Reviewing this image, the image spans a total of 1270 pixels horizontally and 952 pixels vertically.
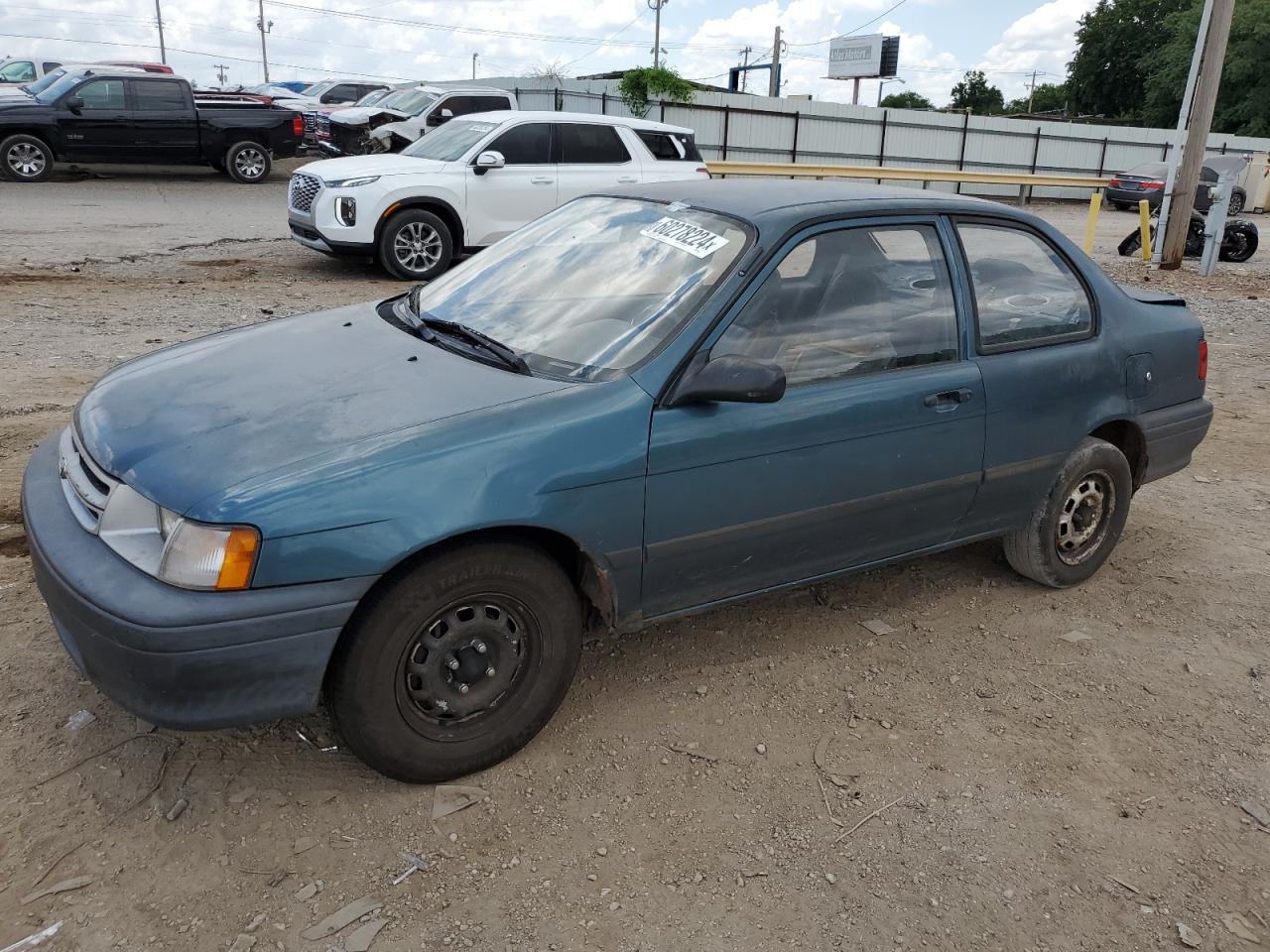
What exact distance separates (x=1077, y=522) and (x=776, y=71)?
56895 millimetres

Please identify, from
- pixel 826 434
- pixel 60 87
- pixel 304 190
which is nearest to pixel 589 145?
pixel 304 190

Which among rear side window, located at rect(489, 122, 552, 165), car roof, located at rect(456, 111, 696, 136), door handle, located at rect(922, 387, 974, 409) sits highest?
car roof, located at rect(456, 111, 696, 136)

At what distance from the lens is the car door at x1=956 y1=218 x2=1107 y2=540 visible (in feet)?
12.3

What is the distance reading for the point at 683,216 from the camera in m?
3.56

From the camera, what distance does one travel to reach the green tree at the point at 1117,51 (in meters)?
65.7

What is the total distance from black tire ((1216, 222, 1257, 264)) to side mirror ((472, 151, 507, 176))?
39.4 feet

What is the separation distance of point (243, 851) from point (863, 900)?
163cm

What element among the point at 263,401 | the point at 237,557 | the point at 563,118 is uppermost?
the point at 563,118

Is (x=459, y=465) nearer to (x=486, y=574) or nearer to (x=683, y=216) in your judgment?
(x=486, y=574)

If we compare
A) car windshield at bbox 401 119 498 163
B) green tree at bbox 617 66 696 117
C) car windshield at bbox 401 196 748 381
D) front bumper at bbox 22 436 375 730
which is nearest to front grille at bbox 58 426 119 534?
front bumper at bbox 22 436 375 730

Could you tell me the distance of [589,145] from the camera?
11594 millimetres

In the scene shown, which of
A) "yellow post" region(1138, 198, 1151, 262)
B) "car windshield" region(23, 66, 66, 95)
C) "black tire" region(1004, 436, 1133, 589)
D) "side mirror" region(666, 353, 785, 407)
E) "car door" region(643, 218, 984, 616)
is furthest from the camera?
"car windshield" region(23, 66, 66, 95)

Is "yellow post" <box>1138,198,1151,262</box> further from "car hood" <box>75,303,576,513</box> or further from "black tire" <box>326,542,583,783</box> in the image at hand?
"black tire" <box>326,542,583,783</box>

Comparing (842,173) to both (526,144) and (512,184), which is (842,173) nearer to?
(526,144)
